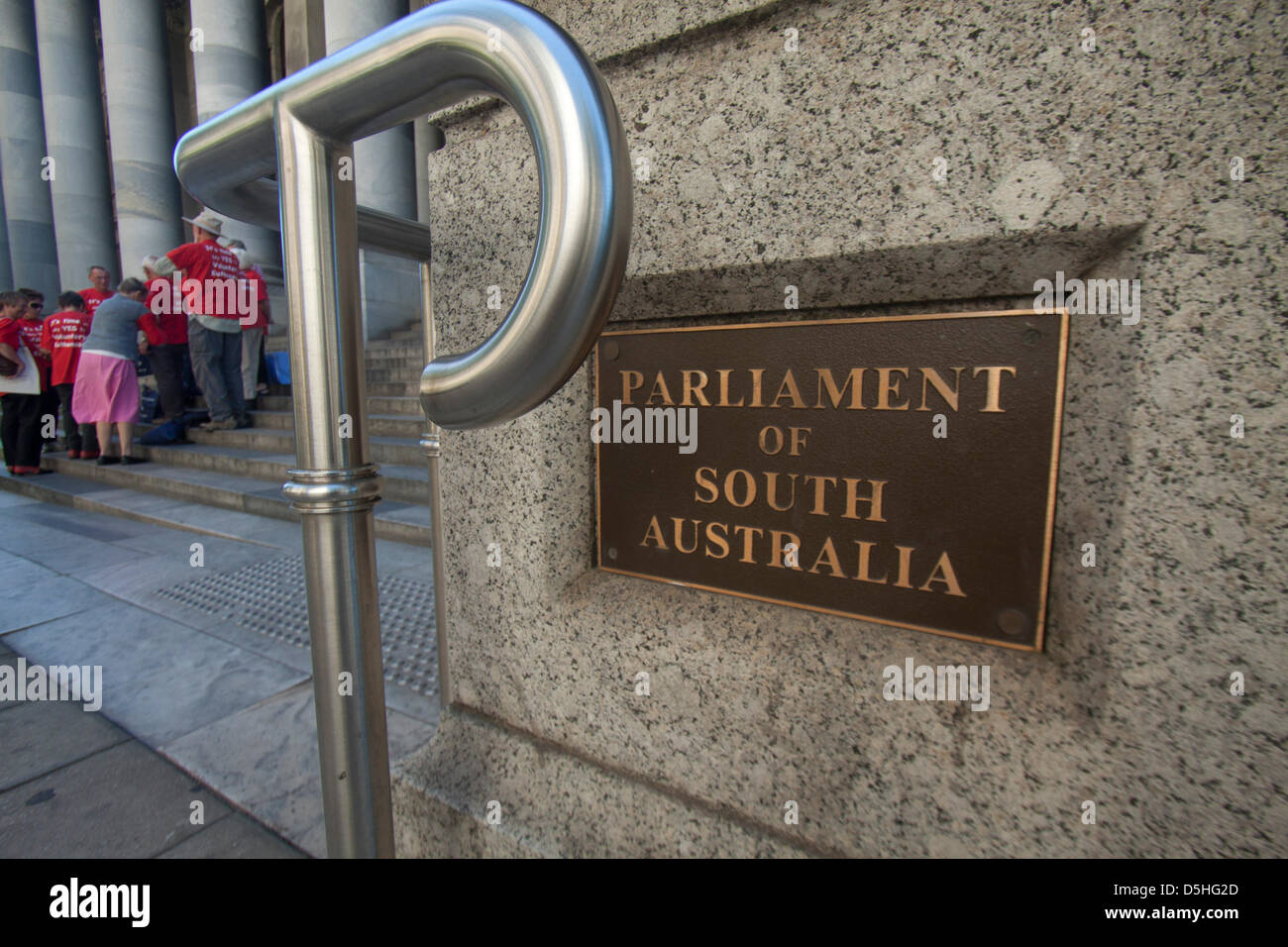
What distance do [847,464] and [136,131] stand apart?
16030 millimetres

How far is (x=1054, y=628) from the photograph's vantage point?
0.95 m

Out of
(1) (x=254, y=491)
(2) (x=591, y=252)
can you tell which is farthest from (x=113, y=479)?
(2) (x=591, y=252)

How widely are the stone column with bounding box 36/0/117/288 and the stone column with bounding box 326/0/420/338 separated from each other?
9.03 meters

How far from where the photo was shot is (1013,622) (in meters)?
0.96

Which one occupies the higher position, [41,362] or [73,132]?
[73,132]

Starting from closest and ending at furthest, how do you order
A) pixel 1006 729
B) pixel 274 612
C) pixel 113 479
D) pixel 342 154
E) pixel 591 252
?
pixel 591 252
pixel 342 154
pixel 1006 729
pixel 274 612
pixel 113 479

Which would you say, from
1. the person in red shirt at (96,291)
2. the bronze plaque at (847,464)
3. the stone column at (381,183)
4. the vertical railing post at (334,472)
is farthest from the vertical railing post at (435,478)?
the person in red shirt at (96,291)

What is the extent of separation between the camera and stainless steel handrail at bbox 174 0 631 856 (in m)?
0.55

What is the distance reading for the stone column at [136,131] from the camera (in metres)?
11.6

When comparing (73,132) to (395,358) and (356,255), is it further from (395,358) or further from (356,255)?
(356,255)

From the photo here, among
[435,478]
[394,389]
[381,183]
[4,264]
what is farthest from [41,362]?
[4,264]

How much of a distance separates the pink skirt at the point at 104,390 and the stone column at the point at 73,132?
9.77m
